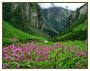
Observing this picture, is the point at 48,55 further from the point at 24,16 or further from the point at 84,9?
the point at 84,9

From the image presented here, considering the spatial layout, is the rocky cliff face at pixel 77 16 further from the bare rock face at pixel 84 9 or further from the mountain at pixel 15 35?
the mountain at pixel 15 35

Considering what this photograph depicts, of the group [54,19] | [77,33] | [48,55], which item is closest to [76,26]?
[77,33]

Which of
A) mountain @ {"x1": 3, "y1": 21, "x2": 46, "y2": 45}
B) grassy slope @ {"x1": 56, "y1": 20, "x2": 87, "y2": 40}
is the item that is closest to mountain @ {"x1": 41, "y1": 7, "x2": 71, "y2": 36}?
grassy slope @ {"x1": 56, "y1": 20, "x2": 87, "y2": 40}

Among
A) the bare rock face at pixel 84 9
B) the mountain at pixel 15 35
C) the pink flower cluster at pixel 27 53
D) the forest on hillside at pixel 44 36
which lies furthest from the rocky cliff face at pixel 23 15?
the bare rock face at pixel 84 9

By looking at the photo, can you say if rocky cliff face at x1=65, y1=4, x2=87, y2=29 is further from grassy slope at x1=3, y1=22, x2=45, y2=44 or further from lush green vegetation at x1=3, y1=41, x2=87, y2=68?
grassy slope at x1=3, y1=22, x2=45, y2=44

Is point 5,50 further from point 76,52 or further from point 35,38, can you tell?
point 76,52

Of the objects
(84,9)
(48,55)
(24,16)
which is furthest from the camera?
(24,16)

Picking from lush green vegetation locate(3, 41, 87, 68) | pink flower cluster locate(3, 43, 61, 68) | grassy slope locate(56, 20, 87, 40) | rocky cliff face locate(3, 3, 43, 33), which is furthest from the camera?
rocky cliff face locate(3, 3, 43, 33)

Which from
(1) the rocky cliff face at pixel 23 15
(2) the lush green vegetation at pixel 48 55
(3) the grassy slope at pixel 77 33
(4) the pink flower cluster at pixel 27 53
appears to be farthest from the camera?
(1) the rocky cliff face at pixel 23 15
